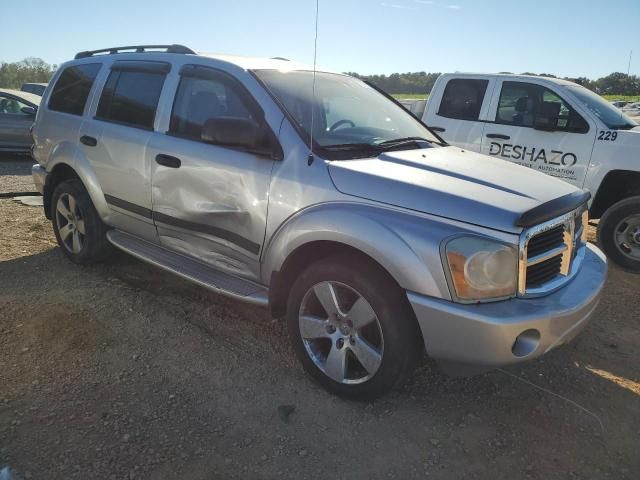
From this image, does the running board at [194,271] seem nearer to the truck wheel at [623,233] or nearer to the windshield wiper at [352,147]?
the windshield wiper at [352,147]

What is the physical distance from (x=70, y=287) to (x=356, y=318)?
2.78 meters

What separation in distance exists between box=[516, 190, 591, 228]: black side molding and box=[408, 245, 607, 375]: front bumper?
0.38 meters

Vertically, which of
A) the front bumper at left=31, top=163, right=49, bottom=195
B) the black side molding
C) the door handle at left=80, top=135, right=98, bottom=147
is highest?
the door handle at left=80, top=135, right=98, bottom=147

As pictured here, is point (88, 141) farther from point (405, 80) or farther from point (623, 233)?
point (405, 80)

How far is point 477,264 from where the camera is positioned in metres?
2.40

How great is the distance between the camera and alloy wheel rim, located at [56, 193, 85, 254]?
463 cm

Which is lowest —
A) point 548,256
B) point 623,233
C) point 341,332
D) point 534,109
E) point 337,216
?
point 341,332

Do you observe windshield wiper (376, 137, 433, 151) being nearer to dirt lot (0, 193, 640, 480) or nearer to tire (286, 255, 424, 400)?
tire (286, 255, 424, 400)

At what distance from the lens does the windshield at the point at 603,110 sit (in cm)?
556

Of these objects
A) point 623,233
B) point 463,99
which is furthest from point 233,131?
point 463,99

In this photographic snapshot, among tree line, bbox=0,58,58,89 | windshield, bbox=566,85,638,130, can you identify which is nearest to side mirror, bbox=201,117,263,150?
windshield, bbox=566,85,638,130

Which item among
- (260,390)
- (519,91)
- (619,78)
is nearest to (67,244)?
(260,390)

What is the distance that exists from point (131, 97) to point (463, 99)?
4.12m

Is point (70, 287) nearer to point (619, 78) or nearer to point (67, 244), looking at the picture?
point (67, 244)
